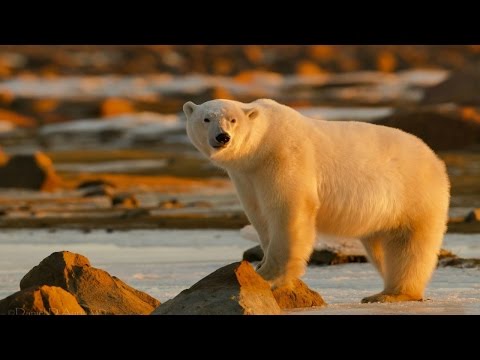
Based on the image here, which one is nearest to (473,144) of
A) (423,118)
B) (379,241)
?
(423,118)

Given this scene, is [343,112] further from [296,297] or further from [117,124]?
[296,297]

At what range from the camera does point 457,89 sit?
85.7 feet

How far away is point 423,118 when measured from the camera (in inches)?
787

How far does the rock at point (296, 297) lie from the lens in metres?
7.04

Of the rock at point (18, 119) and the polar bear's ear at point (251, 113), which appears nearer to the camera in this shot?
the polar bear's ear at point (251, 113)

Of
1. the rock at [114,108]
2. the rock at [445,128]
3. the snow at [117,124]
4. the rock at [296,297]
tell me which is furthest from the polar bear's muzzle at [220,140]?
the rock at [114,108]

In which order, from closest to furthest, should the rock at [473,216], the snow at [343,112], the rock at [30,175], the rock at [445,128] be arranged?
the rock at [473,216]
the rock at [30,175]
the rock at [445,128]
the snow at [343,112]

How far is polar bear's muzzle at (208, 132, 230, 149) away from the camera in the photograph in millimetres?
6816

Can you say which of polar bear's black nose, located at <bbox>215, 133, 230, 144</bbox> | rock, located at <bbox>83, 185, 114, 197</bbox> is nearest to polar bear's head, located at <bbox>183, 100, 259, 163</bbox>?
polar bear's black nose, located at <bbox>215, 133, 230, 144</bbox>

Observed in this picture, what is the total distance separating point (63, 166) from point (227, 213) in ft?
22.1

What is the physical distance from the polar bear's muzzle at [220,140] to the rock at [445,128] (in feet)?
42.0

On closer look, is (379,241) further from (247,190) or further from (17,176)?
(17,176)

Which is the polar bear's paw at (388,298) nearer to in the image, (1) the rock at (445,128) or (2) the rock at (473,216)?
(2) the rock at (473,216)

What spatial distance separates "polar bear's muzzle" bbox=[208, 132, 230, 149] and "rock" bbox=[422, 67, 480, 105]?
61.1 ft
